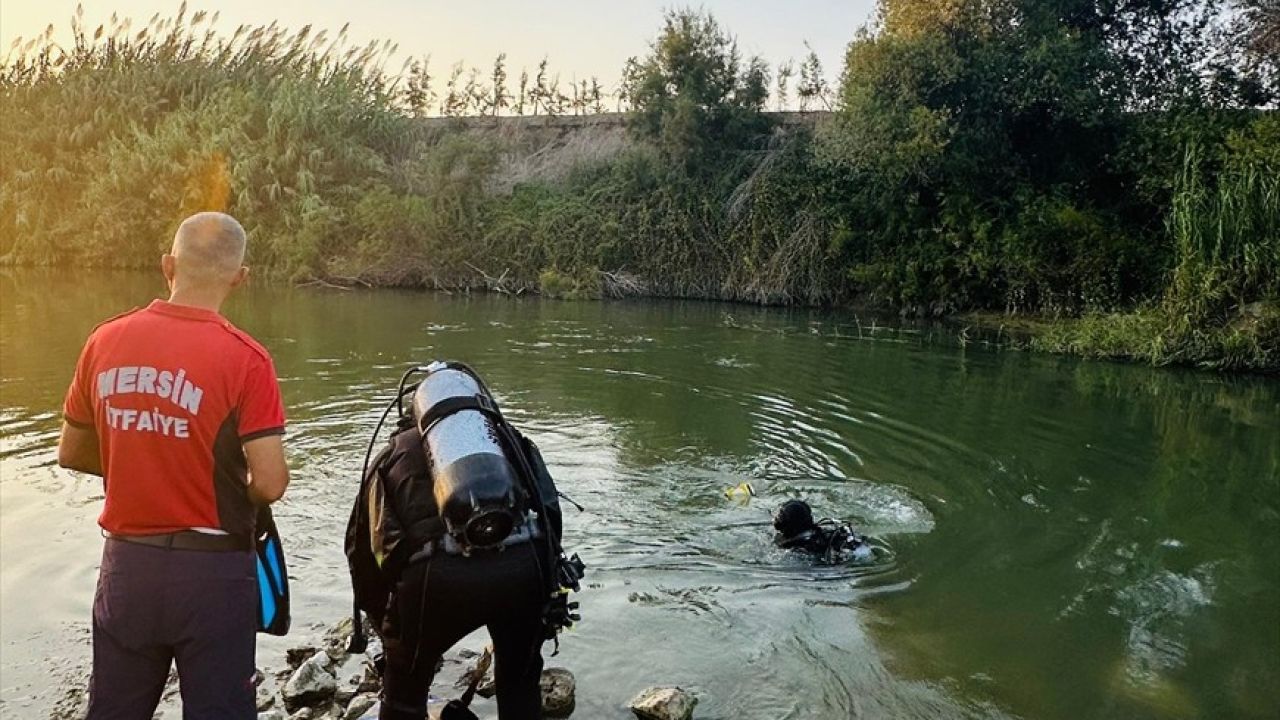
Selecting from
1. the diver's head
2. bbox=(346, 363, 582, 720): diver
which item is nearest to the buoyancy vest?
bbox=(346, 363, 582, 720): diver

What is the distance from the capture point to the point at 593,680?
13.4 ft

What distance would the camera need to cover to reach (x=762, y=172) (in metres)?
23.9

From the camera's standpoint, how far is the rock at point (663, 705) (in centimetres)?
366

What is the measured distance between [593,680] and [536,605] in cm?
149

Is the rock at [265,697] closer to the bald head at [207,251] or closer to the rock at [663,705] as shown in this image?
the rock at [663,705]

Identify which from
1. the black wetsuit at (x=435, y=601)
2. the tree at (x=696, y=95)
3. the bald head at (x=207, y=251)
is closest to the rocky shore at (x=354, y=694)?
the black wetsuit at (x=435, y=601)

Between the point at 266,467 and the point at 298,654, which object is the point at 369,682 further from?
the point at 266,467

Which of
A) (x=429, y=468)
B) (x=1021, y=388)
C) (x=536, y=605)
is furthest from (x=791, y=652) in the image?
(x=1021, y=388)

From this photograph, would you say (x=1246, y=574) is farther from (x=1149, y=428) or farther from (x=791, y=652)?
(x=1149, y=428)

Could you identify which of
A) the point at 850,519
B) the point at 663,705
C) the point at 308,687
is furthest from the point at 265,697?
the point at 850,519

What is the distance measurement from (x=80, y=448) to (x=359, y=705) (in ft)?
5.03

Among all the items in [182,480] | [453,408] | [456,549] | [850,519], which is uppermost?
[453,408]

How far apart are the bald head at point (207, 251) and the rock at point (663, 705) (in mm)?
2235

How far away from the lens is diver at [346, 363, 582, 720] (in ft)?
8.59
